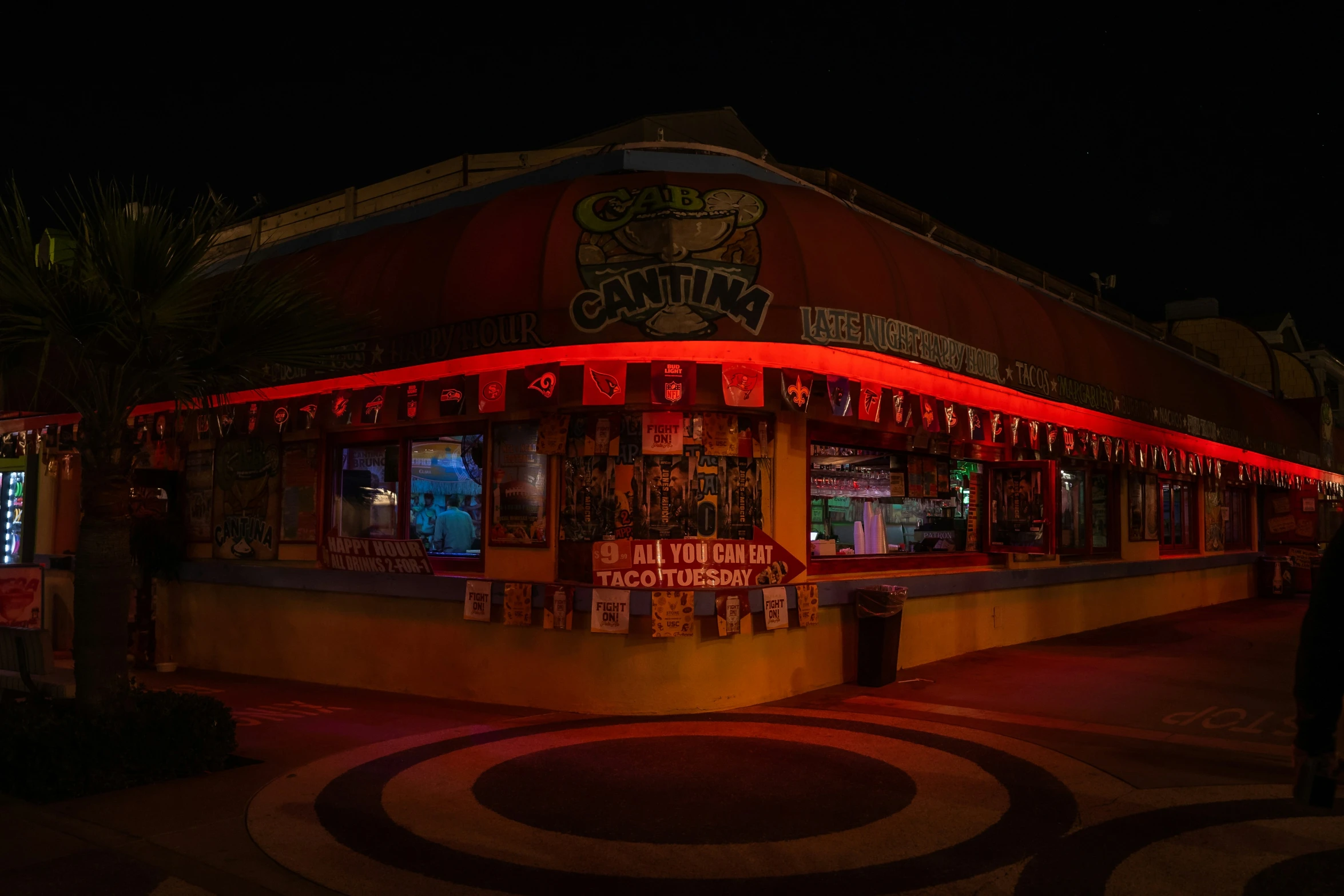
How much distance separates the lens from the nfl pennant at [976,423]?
1266 cm

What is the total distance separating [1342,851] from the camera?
19.5 feet

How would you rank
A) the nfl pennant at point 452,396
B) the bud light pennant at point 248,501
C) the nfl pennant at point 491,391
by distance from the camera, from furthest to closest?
the bud light pennant at point 248,501, the nfl pennant at point 452,396, the nfl pennant at point 491,391

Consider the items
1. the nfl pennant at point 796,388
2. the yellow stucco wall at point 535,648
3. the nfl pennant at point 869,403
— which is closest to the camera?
the yellow stucco wall at point 535,648

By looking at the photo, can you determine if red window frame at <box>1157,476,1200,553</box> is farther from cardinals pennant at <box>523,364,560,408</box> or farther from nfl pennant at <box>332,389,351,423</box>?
nfl pennant at <box>332,389,351,423</box>

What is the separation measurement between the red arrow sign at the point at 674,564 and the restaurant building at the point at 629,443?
0.10 ft

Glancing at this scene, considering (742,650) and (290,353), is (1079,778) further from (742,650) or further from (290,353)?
(290,353)

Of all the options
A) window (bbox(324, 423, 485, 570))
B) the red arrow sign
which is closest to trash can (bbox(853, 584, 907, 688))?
the red arrow sign

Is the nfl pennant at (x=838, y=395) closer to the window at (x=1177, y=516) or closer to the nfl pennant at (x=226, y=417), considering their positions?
the nfl pennant at (x=226, y=417)

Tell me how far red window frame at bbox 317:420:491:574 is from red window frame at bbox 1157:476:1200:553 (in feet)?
48.5

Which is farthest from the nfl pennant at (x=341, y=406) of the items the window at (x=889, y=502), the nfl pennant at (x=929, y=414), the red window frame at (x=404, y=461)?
the nfl pennant at (x=929, y=414)

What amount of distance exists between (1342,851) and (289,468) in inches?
453

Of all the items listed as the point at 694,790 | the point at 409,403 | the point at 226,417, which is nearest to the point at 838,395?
the point at 409,403

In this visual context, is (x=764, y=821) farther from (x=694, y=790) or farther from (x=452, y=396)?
(x=452, y=396)

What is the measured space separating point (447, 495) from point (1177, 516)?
55.2 ft
